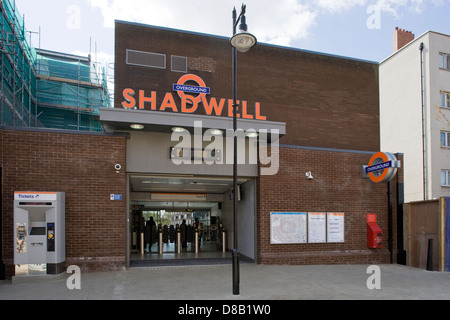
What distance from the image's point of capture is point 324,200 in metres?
12.9

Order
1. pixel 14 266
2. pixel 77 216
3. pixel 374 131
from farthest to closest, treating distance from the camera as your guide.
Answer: pixel 374 131, pixel 77 216, pixel 14 266

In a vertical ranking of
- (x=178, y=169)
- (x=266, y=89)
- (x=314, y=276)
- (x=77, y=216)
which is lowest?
(x=314, y=276)

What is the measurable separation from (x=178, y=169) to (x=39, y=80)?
42.7 ft

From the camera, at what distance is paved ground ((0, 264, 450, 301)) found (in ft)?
25.7

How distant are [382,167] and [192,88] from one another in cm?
756

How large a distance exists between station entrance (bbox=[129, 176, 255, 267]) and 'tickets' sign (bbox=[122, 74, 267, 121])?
9.40ft

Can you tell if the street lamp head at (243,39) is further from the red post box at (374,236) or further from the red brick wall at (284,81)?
the red post box at (374,236)

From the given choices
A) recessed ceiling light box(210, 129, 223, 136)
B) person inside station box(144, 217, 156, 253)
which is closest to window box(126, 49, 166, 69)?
recessed ceiling light box(210, 129, 223, 136)

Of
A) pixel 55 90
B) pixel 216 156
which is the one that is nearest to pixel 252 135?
pixel 216 156

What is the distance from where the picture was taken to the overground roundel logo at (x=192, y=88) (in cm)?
1412

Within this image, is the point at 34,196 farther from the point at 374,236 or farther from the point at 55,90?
the point at 55,90
